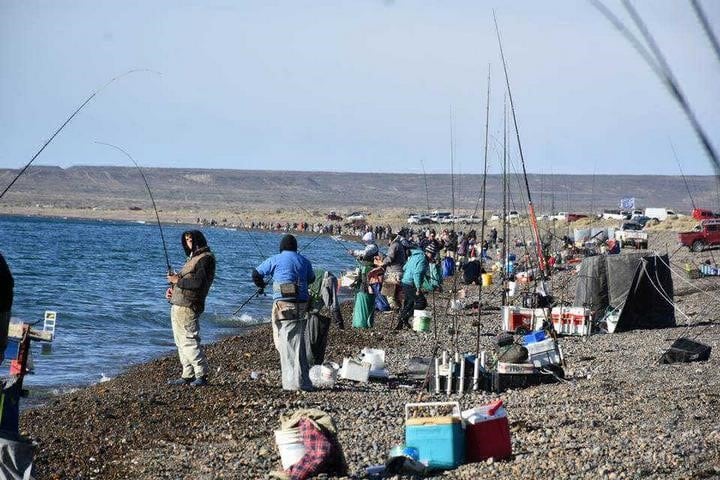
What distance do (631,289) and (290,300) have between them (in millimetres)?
8616

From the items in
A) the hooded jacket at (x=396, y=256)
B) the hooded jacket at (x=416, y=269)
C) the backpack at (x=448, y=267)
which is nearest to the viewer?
the hooded jacket at (x=416, y=269)

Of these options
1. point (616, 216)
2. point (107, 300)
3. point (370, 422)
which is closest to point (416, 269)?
point (370, 422)

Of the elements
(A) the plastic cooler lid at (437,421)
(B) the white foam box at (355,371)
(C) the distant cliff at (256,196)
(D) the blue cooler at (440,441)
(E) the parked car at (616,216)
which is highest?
(A) the plastic cooler lid at (437,421)

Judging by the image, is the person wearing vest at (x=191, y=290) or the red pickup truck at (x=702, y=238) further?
the red pickup truck at (x=702, y=238)

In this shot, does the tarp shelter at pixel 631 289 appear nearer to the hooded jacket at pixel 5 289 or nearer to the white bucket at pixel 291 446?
the white bucket at pixel 291 446

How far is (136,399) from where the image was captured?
11.5 metres

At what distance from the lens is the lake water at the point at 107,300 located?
1756 centimetres

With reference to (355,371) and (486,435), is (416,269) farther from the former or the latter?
(486,435)

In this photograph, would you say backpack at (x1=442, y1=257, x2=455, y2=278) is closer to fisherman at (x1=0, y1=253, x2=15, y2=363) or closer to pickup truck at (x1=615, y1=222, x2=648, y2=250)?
pickup truck at (x1=615, y1=222, x2=648, y2=250)

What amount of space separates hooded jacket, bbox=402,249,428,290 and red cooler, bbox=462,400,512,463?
10009 millimetres

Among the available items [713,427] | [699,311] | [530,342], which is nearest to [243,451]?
[713,427]

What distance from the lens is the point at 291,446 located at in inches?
304

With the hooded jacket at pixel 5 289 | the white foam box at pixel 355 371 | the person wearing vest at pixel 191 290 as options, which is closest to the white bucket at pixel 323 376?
the white foam box at pixel 355 371

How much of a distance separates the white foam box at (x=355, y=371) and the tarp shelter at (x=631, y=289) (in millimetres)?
7002
